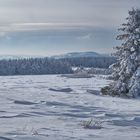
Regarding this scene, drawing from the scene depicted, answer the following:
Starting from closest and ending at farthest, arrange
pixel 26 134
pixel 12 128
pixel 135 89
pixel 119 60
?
pixel 26 134 → pixel 12 128 → pixel 135 89 → pixel 119 60

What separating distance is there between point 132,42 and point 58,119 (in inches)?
891

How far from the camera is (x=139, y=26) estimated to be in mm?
39438

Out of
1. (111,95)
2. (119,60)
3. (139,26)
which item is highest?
(139,26)

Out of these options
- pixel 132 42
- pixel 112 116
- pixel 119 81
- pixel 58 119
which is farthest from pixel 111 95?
pixel 58 119

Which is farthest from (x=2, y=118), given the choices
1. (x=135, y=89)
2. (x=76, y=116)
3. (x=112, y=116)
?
(x=135, y=89)

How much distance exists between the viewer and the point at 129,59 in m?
39.4

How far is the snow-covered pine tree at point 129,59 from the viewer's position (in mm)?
39156

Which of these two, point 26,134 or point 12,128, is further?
point 12,128

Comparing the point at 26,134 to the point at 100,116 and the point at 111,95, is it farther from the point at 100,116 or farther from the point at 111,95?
the point at 111,95

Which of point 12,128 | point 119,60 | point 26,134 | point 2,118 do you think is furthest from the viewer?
point 119,60

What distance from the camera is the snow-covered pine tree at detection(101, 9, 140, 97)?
3916 cm

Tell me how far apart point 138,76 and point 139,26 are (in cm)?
470

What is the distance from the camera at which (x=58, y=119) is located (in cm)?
1852

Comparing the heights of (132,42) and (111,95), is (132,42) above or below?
above
